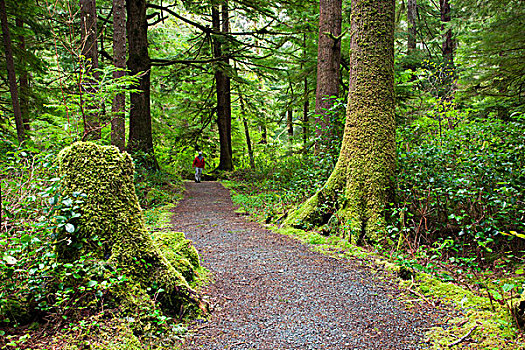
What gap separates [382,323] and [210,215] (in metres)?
5.94

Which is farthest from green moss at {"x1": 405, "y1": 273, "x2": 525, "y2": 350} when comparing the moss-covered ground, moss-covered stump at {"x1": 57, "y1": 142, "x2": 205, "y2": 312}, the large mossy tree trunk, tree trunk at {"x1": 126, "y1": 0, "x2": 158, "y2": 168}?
tree trunk at {"x1": 126, "y1": 0, "x2": 158, "y2": 168}

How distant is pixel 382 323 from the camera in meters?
3.04

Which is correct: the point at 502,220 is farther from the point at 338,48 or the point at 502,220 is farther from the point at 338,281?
the point at 338,48

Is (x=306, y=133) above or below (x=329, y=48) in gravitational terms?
below

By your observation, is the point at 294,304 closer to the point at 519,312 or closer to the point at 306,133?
the point at 519,312

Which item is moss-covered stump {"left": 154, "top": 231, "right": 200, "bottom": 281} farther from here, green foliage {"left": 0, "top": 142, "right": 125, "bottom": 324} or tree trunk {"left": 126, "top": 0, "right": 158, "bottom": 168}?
tree trunk {"left": 126, "top": 0, "right": 158, "bottom": 168}

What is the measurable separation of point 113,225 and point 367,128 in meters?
4.47

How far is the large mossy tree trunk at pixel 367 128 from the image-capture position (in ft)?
17.8

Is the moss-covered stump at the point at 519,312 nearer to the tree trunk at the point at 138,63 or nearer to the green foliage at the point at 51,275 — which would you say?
the green foliage at the point at 51,275

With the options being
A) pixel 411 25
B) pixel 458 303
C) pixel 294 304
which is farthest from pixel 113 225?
pixel 411 25

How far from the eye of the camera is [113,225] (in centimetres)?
286

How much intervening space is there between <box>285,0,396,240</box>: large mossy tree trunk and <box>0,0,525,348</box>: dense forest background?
0.81ft

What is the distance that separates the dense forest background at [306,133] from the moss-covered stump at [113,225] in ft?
0.52

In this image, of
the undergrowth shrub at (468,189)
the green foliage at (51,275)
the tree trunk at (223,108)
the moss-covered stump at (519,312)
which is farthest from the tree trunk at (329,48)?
the tree trunk at (223,108)
